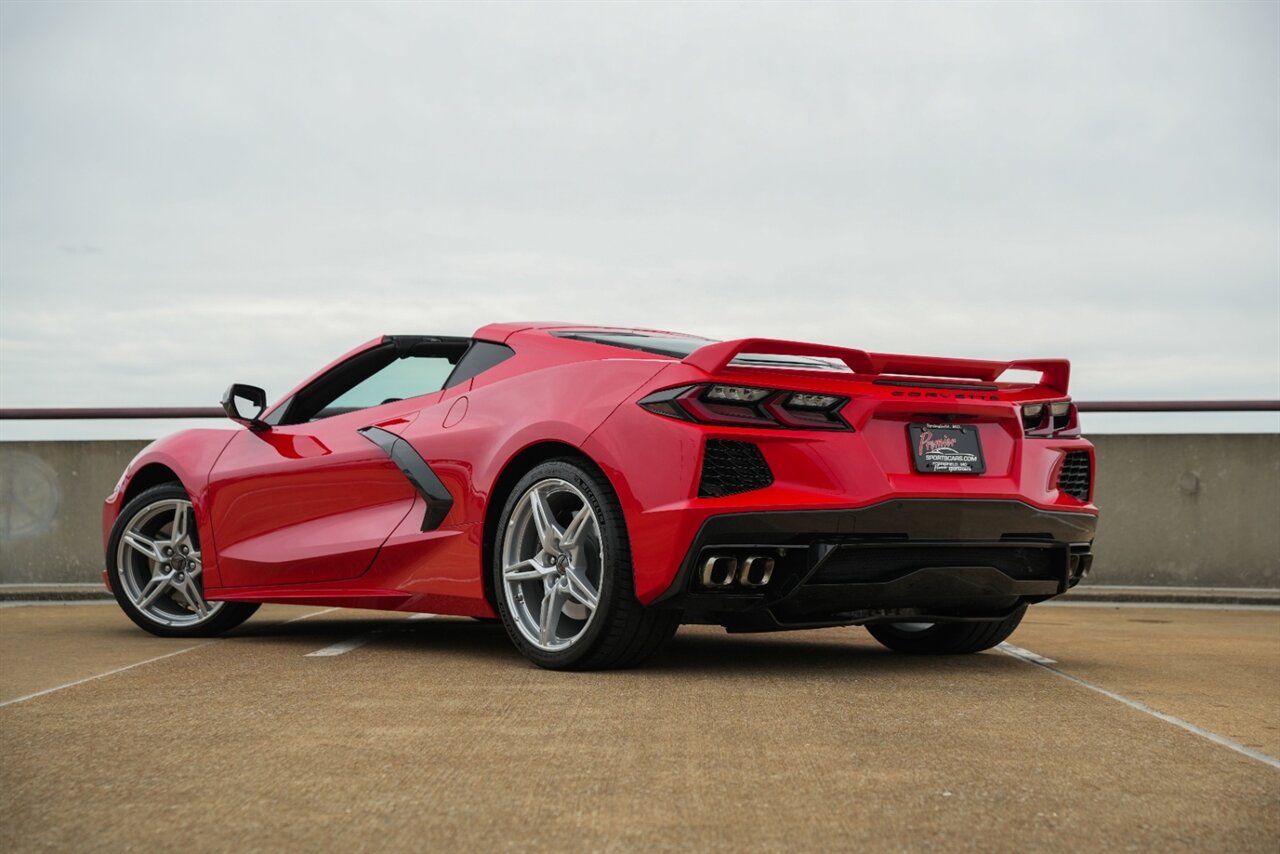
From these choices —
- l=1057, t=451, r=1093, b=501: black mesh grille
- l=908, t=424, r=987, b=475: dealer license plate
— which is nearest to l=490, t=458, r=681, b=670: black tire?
l=908, t=424, r=987, b=475: dealer license plate

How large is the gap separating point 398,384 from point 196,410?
5688mm

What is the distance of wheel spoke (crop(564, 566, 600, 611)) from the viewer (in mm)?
5438

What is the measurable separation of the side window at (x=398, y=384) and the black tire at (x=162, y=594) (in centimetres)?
98

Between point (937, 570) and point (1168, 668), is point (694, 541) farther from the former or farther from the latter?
point (1168, 668)

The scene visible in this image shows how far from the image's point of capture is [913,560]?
17.8ft

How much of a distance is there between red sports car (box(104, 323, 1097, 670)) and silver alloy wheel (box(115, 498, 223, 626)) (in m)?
0.81

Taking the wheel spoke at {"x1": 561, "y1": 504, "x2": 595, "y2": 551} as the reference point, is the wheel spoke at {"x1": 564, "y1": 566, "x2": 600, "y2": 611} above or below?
below

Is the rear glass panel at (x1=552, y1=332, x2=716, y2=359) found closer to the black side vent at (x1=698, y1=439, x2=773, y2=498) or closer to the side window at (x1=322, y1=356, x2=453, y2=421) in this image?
the black side vent at (x1=698, y1=439, x2=773, y2=498)

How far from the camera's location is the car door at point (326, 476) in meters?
6.58

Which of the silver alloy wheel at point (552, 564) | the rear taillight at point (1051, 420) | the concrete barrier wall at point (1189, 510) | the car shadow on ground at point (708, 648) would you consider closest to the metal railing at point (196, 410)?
the concrete barrier wall at point (1189, 510)

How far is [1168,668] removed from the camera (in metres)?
6.16

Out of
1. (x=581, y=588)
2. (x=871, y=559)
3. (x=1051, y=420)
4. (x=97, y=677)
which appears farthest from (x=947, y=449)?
(x=97, y=677)

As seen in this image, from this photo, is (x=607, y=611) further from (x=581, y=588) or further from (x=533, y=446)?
(x=533, y=446)

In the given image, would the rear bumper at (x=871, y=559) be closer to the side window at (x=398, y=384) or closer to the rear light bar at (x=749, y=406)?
the rear light bar at (x=749, y=406)
